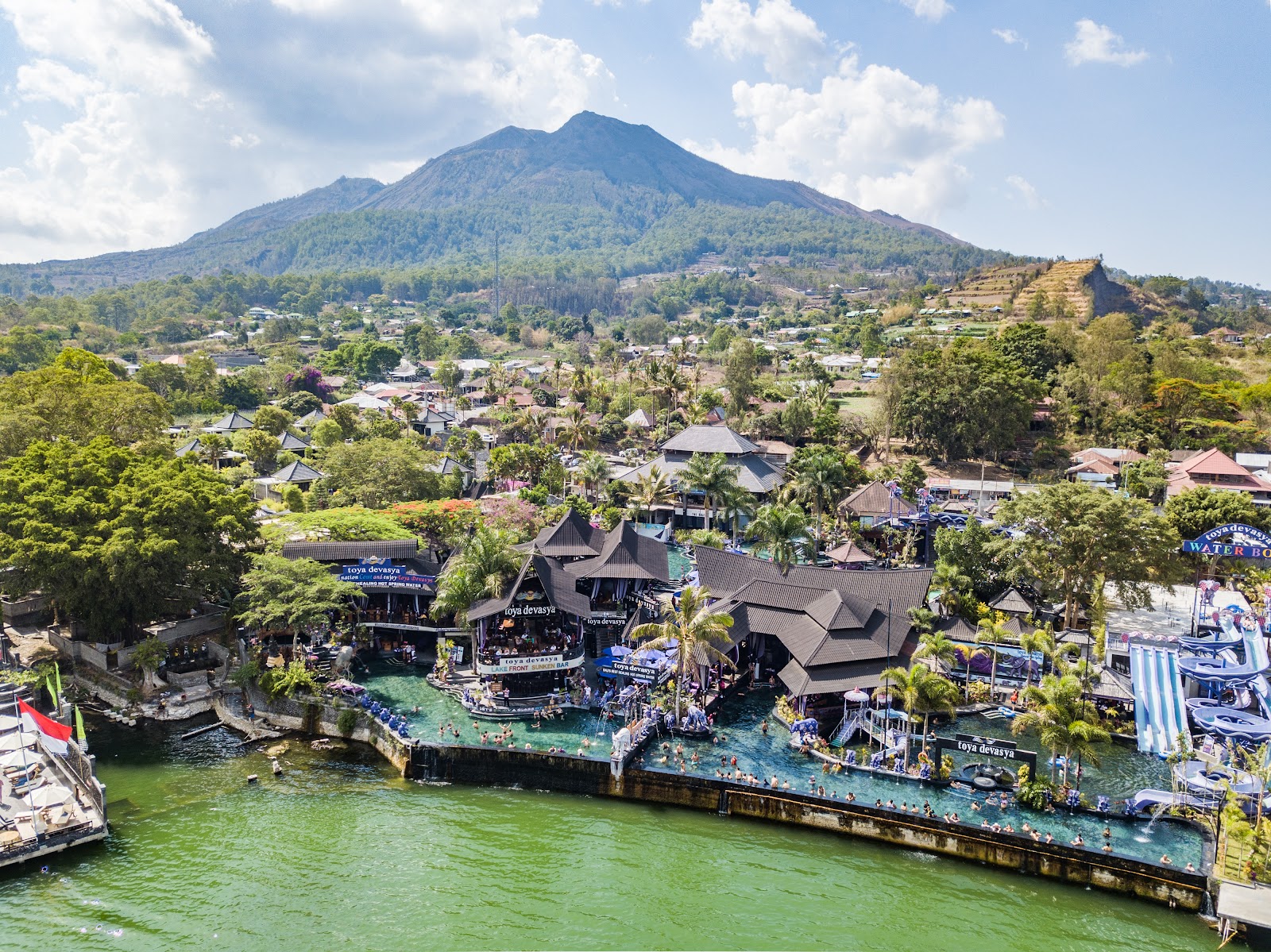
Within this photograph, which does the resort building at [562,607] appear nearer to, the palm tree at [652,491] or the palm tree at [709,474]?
the palm tree at [709,474]

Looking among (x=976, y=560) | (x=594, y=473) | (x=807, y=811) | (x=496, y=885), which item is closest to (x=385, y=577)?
(x=496, y=885)

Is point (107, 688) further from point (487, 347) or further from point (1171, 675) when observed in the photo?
point (487, 347)

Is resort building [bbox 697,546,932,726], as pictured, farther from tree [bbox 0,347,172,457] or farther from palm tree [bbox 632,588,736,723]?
tree [bbox 0,347,172,457]

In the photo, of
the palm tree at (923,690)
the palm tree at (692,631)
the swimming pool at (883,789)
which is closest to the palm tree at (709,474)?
the palm tree at (692,631)

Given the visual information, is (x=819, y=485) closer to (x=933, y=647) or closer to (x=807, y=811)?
(x=933, y=647)

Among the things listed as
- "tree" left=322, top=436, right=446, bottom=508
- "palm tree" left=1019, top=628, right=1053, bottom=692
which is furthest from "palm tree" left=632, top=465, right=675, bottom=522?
"palm tree" left=1019, top=628, right=1053, bottom=692

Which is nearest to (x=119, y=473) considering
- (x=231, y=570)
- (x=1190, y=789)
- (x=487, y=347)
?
(x=231, y=570)

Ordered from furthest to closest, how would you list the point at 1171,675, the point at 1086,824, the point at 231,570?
the point at 231,570
the point at 1171,675
the point at 1086,824
